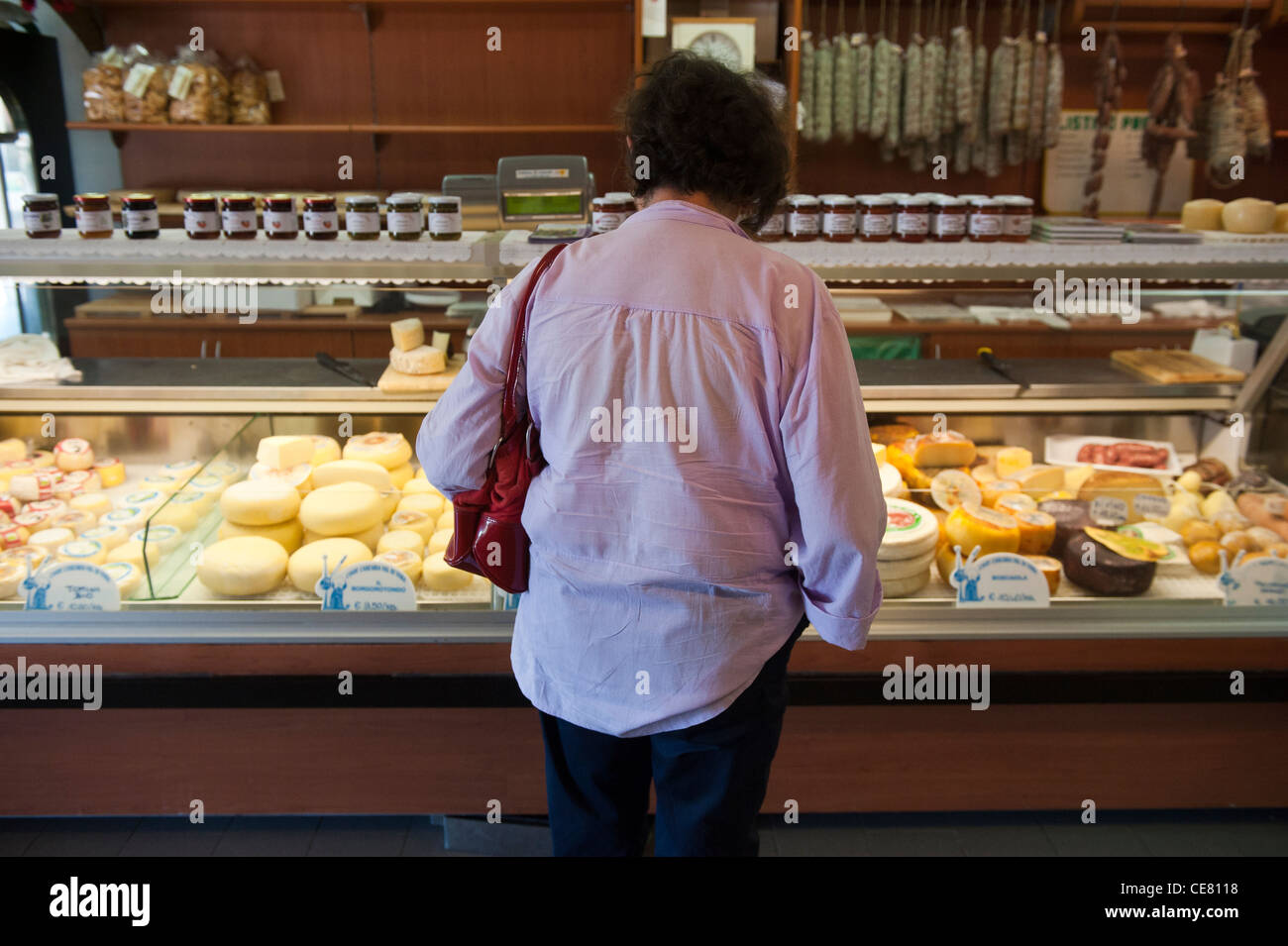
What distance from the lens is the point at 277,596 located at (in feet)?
8.18

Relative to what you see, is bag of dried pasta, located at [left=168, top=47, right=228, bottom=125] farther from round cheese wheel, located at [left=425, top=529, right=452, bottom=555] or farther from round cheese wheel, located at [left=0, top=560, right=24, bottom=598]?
round cheese wheel, located at [left=425, top=529, right=452, bottom=555]

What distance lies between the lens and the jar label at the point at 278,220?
91.4 inches

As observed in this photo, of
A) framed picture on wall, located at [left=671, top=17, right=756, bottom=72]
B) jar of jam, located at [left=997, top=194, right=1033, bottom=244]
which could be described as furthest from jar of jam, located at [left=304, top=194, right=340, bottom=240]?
framed picture on wall, located at [left=671, top=17, right=756, bottom=72]

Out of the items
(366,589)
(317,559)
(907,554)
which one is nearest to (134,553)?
(317,559)

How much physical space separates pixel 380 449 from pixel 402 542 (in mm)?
356

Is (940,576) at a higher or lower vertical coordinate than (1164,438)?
lower

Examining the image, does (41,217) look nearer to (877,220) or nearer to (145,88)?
(877,220)

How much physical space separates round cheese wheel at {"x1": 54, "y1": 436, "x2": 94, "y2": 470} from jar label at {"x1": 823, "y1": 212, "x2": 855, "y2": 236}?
82.9 inches

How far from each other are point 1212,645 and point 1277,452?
0.69m
